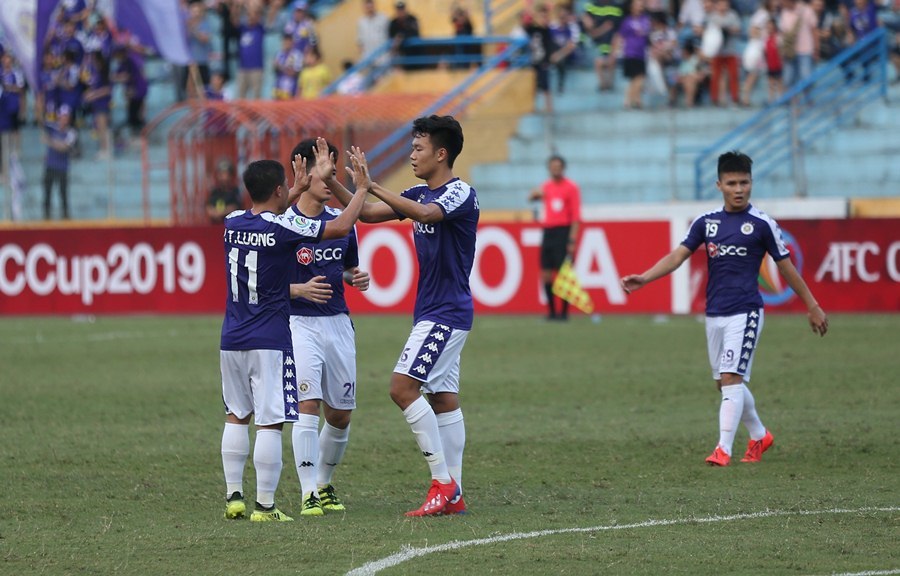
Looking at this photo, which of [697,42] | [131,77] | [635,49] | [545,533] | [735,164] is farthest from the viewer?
[131,77]

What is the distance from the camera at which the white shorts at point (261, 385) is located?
27.4 ft

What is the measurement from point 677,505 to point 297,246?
2558mm

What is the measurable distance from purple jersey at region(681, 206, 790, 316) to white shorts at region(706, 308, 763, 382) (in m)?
0.06

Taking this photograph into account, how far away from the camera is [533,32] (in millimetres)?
27938

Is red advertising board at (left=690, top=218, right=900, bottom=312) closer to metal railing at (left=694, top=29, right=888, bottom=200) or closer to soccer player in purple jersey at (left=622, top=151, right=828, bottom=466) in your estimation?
metal railing at (left=694, top=29, right=888, bottom=200)

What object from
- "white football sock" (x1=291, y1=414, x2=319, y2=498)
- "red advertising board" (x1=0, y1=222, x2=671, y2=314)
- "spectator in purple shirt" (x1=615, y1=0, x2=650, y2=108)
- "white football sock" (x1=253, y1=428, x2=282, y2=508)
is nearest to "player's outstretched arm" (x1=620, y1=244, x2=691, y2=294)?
"white football sock" (x1=291, y1=414, x2=319, y2=498)

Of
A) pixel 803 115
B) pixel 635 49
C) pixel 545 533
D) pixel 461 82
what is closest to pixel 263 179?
pixel 545 533

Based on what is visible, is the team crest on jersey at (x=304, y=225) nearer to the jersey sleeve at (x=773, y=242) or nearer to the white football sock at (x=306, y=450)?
the white football sock at (x=306, y=450)

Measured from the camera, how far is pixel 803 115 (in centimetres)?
2488

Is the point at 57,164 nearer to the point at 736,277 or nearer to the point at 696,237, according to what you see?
the point at 696,237

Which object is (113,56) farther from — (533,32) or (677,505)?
(677,505)

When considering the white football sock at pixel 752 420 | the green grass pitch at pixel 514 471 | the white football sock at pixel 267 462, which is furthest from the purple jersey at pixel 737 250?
the white football sock at pixel 267 462

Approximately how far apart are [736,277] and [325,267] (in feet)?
10.4

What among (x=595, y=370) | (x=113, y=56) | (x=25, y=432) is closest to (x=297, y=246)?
(x=25, y=432)
